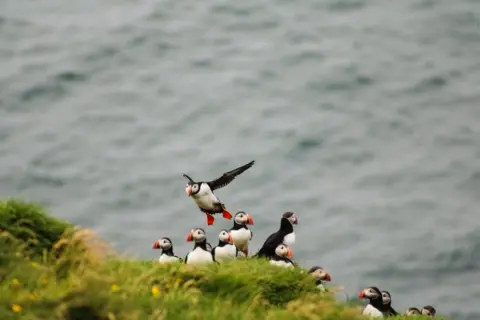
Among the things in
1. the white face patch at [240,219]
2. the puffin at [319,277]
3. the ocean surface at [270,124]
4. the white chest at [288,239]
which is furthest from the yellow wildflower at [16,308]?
the ocean surface at [270,124]

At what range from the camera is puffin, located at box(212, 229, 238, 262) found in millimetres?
13445

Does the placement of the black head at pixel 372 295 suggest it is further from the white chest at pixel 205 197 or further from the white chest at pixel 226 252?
the white chest at pixel 205 197

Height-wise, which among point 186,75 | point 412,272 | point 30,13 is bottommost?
point 412,272

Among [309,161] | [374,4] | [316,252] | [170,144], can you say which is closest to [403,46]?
[374,4]

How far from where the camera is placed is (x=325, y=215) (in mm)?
33812

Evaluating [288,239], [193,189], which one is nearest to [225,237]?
[288,239]

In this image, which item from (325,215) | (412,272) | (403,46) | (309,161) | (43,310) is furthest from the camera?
(403,46)

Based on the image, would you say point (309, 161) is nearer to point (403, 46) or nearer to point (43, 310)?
point (403, 46)

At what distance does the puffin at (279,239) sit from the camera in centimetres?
1352

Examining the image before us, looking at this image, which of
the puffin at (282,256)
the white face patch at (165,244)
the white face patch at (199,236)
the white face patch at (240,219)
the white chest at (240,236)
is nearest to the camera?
the puffin at (282,256)

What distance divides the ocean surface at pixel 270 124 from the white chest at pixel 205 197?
13.2 metres

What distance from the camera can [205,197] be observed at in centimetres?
1547

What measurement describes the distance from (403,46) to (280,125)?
281 inches

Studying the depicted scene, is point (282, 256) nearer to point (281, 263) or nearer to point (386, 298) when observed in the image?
point (281, 263)
